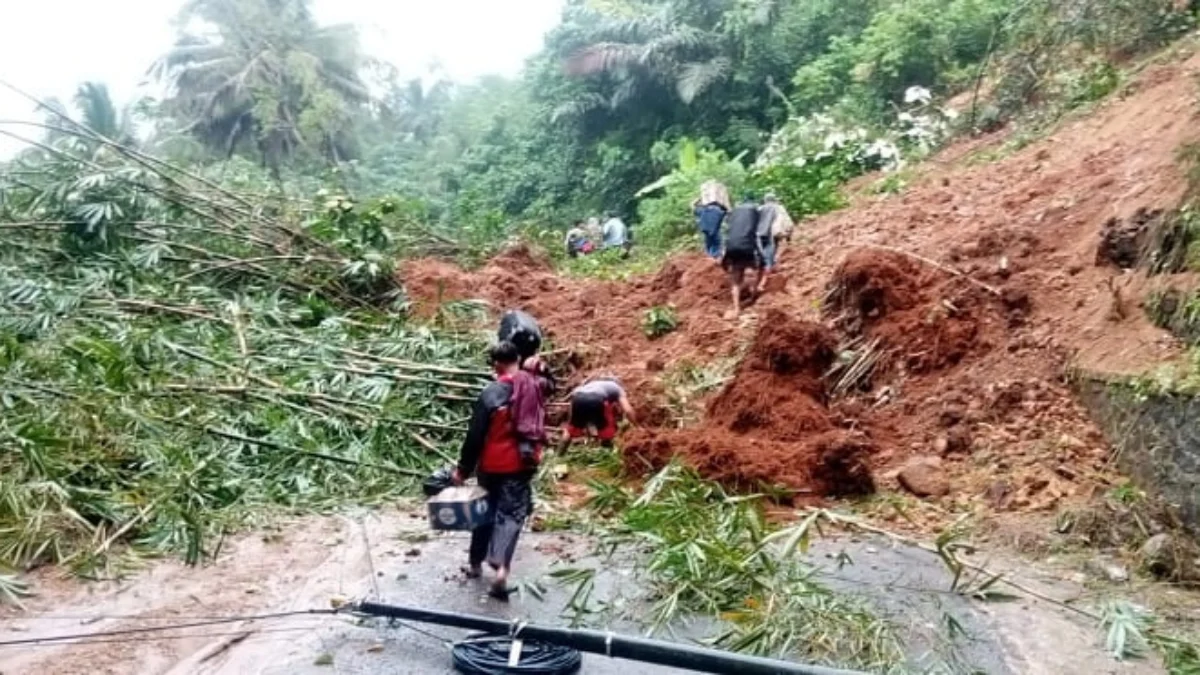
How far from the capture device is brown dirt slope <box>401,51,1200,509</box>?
22.7 ft

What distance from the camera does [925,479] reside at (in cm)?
686

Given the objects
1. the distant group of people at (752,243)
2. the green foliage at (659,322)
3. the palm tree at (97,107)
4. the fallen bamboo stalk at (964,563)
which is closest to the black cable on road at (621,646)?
the fallen bamboo stalk at (964,563)

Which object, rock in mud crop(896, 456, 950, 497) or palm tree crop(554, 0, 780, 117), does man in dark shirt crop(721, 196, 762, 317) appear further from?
palm tree crop(554, 0, 780, 117)

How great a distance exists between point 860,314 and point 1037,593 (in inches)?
153

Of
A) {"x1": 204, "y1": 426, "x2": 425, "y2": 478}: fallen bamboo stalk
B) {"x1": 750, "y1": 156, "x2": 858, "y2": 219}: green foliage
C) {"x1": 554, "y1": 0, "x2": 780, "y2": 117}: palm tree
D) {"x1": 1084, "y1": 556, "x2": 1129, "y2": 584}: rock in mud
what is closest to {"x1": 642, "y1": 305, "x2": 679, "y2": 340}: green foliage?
{"x1": 204, "y1": 426, "x2": 425, "y2": 478}: fallen bamboo stalk

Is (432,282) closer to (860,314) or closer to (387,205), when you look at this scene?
(387,205)

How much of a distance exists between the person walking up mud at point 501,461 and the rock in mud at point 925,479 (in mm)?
2706

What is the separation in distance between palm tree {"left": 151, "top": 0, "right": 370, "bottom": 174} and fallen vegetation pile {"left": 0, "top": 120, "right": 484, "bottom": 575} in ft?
58.4

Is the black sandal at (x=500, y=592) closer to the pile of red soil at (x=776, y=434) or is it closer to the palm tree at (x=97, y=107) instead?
the pile of red soil at (x=776, y=434)

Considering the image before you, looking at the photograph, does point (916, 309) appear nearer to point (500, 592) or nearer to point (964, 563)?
point (964, 563)

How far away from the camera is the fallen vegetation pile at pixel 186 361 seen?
654 cm

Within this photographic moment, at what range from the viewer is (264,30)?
104 feet

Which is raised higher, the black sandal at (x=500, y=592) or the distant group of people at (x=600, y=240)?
the distant group of people at (x=600, y=240)

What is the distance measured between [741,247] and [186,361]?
542cm
